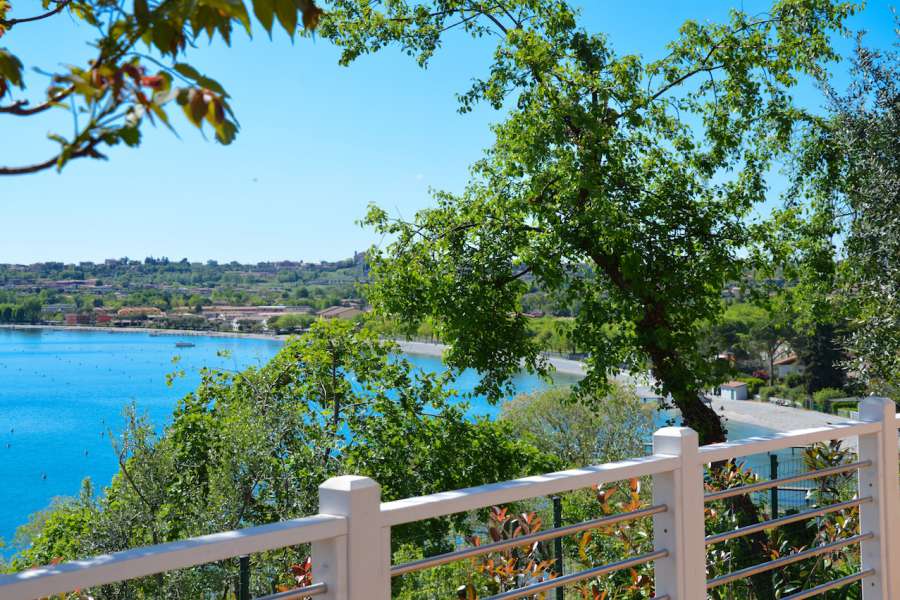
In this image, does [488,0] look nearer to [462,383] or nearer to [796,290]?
[796,290]

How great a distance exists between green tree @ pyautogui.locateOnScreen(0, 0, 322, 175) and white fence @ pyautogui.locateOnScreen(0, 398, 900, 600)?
665mm

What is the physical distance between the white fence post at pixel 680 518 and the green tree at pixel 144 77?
62.9 inches

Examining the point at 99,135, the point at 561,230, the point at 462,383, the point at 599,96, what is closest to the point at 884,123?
the point at 599,96

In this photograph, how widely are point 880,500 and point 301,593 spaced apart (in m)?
2.37

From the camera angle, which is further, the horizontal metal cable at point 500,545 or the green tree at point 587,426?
the green tree at point 587,426

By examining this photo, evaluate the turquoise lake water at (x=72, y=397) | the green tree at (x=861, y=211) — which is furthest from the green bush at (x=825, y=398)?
the green tree at (x=861, y=211)

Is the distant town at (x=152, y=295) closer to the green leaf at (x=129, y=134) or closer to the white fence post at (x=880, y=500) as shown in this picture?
the white fence post at (x=880, y=500)

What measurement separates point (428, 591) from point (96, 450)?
125ft

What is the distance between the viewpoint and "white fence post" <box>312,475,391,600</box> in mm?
1580

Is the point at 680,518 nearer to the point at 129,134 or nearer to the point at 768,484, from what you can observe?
the point at 768,484

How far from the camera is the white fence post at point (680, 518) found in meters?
2.28

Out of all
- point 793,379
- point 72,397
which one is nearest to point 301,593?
point 793,379

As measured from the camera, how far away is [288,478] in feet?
38.5

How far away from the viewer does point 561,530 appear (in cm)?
209
